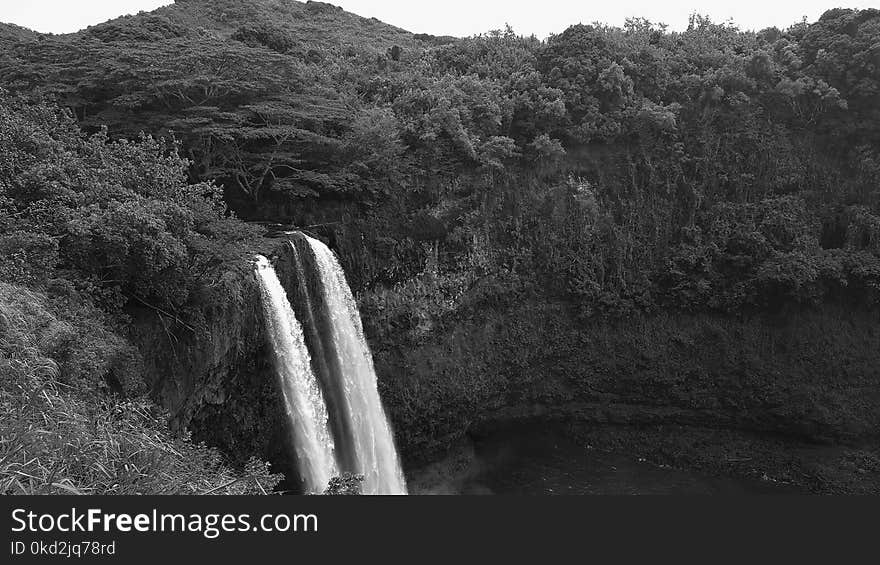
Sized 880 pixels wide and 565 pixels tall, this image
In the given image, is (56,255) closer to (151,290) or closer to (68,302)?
(68,302)

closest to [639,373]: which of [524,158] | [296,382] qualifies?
[524,158]

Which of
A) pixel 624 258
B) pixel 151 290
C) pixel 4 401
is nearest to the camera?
pixel 4 401

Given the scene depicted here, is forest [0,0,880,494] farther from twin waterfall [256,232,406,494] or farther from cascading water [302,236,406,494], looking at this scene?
cascading water [302,236,406,494]

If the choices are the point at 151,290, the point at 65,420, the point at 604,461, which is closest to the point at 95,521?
the point at 65,420

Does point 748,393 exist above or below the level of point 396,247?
below

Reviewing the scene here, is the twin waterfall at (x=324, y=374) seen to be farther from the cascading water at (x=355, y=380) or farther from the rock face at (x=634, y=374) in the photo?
the rock face at (x=634, y=374)

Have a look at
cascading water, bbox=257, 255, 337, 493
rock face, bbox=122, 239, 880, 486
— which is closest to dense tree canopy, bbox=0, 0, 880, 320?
rock face, bbox=122, 239, 880, 486
